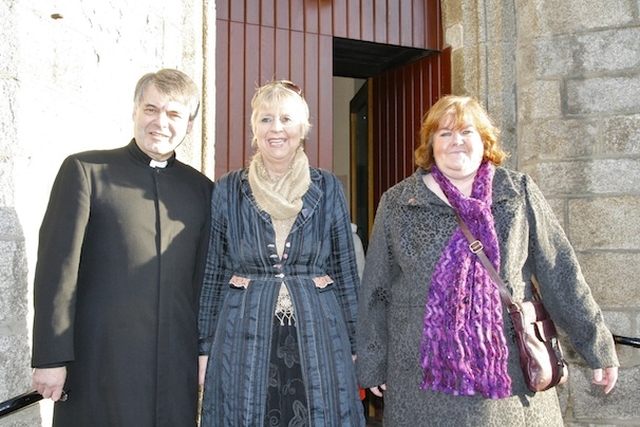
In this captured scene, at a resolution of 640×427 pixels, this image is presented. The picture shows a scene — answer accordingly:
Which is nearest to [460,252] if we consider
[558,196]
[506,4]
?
[558,196]

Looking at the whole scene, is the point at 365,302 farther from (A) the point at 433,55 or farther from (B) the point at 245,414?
(A) the point at 433,55

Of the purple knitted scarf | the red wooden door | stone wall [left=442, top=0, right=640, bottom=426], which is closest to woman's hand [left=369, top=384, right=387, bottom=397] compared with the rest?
the purple knitted scarf

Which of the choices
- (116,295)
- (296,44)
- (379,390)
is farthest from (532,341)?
(296,44)

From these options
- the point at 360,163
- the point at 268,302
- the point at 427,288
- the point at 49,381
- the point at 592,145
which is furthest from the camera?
the point at 360,163

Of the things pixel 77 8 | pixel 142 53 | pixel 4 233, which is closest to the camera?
pixel 4 233

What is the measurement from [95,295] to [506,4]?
10.5 feet

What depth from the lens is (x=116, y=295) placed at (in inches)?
80.0

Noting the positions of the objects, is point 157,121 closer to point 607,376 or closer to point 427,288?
point 427,288

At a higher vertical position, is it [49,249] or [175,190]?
[175,190]

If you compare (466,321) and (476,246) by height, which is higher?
(476,246)

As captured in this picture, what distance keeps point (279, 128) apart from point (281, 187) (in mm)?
211

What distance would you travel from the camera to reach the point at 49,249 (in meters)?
1.92

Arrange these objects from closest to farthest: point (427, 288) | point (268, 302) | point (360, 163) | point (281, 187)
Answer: point (427, 288) → point (268, 302) → point (281, 187) → point (360, 163)

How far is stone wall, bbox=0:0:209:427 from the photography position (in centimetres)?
206
